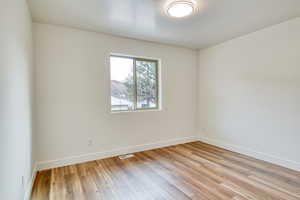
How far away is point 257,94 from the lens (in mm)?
3133

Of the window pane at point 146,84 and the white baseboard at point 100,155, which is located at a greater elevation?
the window pane at point 146,84

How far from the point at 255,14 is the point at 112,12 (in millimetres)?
2238

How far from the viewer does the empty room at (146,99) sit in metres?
2.00

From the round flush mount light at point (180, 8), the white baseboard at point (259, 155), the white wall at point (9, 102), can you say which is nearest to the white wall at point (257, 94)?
the white baseboard at point (259, 155)

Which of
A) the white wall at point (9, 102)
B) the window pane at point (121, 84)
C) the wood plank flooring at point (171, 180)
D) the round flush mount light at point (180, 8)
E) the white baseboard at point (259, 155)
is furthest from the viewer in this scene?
the window pane at point (121, 84)

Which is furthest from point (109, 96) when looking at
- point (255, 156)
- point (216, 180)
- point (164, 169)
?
point (255, 156)

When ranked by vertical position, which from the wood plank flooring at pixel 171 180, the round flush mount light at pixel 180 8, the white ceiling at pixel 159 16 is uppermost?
the white ceiling at pixel 159 16

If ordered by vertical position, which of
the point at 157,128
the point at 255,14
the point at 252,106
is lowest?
the point at 157,128

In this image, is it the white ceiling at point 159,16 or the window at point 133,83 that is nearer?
the white ceiling at point 159,16

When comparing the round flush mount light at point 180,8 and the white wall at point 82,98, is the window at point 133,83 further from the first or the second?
the round flush mount light at point 180,8

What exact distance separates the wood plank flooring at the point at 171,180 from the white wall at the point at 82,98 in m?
0.44

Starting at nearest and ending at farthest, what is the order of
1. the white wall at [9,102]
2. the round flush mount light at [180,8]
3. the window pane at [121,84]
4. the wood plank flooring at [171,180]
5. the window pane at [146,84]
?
the white wall at [9,102] → the wood plank flooring at [171,180] → the round flush mount light at [180,8] → the window pane at [121,84] → the window pane at [146,84]

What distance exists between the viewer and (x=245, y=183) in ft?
7.29

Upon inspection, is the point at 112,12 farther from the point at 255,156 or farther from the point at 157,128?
the point at 255,156
